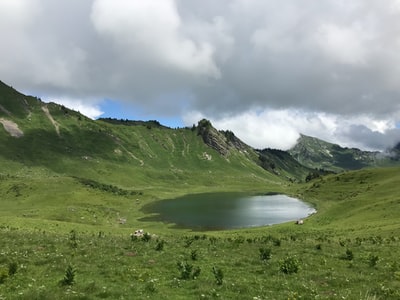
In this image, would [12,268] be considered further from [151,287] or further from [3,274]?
[151,287]

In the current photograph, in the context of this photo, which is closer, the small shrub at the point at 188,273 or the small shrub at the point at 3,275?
the small shrub at the point at 3,275

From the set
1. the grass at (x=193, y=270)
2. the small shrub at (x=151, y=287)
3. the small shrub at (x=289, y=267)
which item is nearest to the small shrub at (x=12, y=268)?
the grass at (x=193, y=270)

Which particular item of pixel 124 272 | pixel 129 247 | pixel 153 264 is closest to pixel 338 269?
pixel 153 264

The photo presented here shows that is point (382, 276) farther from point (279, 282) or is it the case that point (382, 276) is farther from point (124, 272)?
point (124, 272)

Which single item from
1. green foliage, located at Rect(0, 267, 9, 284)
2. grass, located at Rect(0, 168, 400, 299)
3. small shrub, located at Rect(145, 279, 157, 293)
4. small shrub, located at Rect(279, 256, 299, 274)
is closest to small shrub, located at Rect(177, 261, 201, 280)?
grass, located at Rect(0, 168, 400, 299)

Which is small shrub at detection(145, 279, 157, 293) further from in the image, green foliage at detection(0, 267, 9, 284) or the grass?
green foliage at detection(0, 267, 9, 284)

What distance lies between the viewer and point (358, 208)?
3634 inches

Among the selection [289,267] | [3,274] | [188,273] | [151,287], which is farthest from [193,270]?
[3,274]

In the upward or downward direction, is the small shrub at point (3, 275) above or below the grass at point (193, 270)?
above

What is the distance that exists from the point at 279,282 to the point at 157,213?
107 m

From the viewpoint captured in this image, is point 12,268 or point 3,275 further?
point 12,268

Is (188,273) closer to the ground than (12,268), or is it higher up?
closer to the ground

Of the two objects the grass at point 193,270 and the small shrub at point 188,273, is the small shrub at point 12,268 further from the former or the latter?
the small shrub at point 188,273

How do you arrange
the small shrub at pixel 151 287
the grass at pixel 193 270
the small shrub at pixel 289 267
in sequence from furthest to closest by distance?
the small shrub at pixel 289 267 → the small shrub at pixel 151 287 → the grass at pixel 193 270
